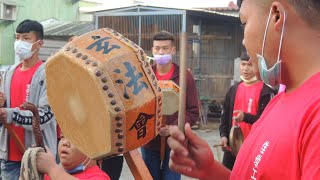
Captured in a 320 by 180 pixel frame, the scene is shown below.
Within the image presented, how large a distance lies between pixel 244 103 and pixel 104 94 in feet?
11.3

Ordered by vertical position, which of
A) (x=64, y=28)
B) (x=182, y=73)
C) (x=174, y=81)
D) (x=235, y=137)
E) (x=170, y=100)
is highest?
(x=182, y=73)

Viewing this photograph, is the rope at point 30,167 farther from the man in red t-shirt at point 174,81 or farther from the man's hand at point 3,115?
the man in red t-shirt at point 174,81

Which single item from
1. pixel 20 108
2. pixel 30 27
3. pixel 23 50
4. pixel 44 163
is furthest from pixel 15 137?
pixel 44 163

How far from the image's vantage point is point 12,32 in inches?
655

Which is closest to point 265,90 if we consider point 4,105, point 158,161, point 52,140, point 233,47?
point 158,161

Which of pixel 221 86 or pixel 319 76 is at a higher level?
pixel 319 76

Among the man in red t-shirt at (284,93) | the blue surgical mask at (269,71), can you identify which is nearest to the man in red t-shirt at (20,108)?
the man in red t-shirt at (284,93)

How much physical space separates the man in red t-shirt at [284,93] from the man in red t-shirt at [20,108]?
2.67 metres

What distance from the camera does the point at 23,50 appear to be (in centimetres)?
455

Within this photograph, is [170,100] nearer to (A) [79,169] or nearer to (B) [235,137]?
(B) [235,137]

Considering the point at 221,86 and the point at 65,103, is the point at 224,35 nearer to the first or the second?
the point at 221,86

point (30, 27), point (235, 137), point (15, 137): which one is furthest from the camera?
point (235, 137)

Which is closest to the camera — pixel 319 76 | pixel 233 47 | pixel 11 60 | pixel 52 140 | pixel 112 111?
pixel 319 76

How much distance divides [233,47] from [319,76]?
1186cm
